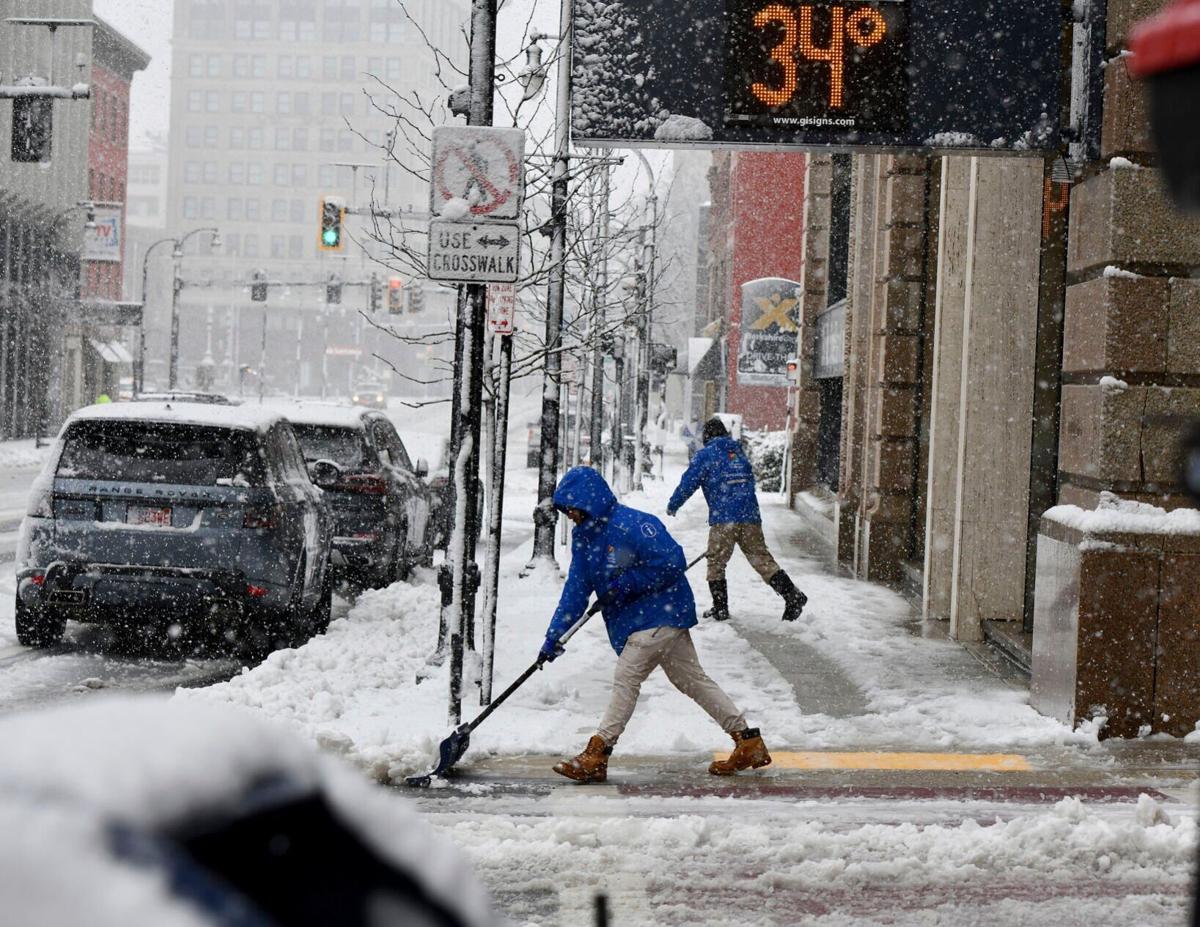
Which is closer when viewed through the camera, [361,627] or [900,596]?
[361,627]

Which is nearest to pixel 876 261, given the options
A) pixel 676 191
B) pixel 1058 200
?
pixel 1058 200

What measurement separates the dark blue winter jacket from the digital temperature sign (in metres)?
5.08

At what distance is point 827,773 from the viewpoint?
8109 millimetres

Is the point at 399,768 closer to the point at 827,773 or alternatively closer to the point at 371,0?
Result: the point at 827,773

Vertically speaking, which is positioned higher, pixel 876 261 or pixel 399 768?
pixel 876 261

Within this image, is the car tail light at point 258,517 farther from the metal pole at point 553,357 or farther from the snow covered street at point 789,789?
the metal pole at point 553,357

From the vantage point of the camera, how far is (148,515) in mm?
11039

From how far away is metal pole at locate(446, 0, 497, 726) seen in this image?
8781mm

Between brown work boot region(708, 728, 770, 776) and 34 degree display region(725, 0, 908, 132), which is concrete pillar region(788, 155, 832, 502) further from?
brown work boot region(708, 728, 770, 776)

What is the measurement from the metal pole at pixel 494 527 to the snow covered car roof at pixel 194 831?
8241 mm

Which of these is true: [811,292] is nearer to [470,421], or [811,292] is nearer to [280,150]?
[470,421]

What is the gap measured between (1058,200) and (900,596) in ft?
19.0

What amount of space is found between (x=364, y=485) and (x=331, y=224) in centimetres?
2144

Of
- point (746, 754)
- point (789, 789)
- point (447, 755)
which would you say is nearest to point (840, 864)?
point (789, 789)
